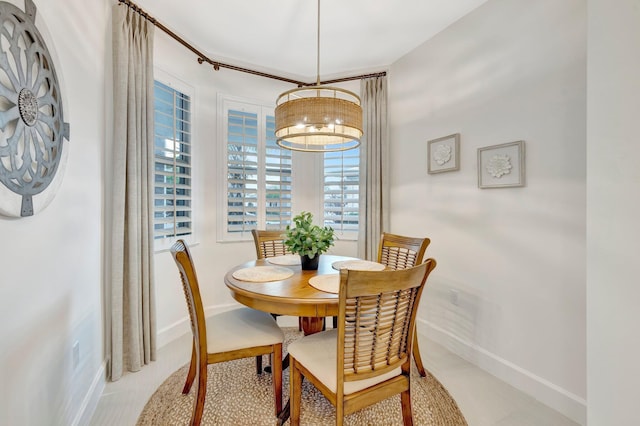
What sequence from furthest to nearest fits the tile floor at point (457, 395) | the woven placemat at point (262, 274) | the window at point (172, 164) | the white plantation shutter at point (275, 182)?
the white plantation shutter at point (275, 182), the window at point (172, 164), the woven placemat at point (262, 274), the tile floor at point (457, 395)

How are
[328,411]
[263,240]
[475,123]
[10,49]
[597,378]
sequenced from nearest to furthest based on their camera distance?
[10,49] → [597,378] → [328,411] → [475,123] → [263,240]

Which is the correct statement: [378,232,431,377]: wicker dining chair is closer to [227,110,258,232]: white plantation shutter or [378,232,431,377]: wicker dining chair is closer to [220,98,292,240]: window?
[220,98,292,240]: window

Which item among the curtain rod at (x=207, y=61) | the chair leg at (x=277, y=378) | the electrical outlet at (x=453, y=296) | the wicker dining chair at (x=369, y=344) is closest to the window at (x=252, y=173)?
the curtain rod at (x=207, y=61)

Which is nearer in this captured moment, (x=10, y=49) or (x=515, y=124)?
(x=10, y=49)

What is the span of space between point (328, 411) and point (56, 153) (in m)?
2.01

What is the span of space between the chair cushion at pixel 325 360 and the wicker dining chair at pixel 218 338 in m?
0.23

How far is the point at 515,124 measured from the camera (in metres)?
2.09

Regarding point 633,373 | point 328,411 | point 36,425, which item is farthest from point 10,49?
point 633,373

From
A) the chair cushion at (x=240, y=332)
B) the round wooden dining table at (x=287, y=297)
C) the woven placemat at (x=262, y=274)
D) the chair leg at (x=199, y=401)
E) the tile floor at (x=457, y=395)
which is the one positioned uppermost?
the woven placemat at (x=262, y=274)

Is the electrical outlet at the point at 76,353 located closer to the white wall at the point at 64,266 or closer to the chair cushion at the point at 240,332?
the white wall at the point at 64,266

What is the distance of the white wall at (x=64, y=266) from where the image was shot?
1061 millimetres

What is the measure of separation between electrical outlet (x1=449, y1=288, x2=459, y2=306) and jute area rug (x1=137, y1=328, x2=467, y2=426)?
689mm

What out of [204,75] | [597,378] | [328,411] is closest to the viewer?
[597,378]

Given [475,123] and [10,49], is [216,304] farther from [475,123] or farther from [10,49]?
[475,123]
